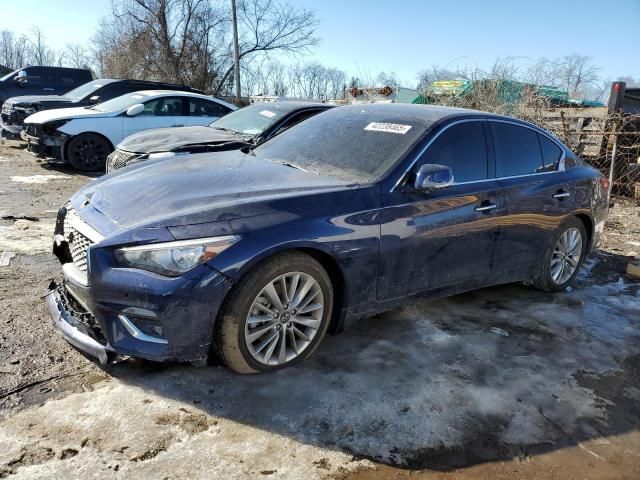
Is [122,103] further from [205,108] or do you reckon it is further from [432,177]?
[432,177]

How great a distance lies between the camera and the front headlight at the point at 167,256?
9.01 ft

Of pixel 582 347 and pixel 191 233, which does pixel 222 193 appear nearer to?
pixel 191 233

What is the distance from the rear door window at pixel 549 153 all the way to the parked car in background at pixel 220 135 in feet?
10.0

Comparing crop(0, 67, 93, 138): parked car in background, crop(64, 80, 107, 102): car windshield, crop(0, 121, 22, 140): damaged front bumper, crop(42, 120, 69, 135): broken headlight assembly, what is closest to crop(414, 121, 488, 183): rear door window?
crop(42, 120, 69, 135): broken headlight assembly

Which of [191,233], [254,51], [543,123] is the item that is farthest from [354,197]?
[254,51]

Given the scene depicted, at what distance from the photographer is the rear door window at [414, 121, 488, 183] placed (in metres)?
3.81

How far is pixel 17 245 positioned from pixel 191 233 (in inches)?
135

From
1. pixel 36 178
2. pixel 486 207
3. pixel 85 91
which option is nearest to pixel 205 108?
pixel 36 178

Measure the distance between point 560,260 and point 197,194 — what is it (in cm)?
356

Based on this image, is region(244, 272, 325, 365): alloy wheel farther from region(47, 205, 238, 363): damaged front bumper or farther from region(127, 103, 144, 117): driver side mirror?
region(127, 103, 144, 117): driver side mirror

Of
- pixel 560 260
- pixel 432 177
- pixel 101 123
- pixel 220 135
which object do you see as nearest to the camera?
pixel 432 177

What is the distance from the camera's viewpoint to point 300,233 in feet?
9.93

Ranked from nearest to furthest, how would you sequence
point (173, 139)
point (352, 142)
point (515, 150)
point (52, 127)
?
point (352, 142)
point (515, 150)
point (173, 139)
point (52, 127)

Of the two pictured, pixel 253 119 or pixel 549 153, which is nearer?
pixel 549 153
